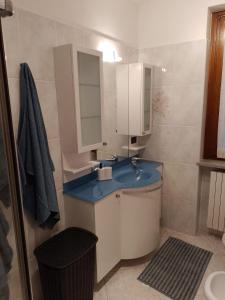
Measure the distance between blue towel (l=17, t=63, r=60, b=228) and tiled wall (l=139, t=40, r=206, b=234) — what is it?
1.43m

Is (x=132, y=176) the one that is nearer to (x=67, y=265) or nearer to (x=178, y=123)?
(x=178, y=123)

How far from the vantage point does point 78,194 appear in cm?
177

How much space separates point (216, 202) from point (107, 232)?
1232 millimetres

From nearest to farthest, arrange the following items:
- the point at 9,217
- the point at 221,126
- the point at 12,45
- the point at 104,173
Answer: the point at 9,217 < the point at 12,45 < the point at 104,173 < the point at 221,126

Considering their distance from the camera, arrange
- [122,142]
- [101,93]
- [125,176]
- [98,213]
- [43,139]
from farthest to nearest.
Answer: [122,142] → [125,176] → [101,93] → [98,213] → [43,139]

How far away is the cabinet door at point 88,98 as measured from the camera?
5.42ft

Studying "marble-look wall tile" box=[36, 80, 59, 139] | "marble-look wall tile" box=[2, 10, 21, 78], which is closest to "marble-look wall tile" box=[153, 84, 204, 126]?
"marble-look wall tile" box=[36, 80, 59, 139]

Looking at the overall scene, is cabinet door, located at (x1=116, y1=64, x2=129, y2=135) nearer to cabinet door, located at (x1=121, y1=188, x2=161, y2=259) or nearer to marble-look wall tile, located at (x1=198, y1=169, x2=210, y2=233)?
cabinet door, located at (x1=121, y1=188, x2=161, y2=259)

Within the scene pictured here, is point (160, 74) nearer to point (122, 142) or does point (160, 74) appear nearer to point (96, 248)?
point (122, 142)

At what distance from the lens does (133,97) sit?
238 centimetres

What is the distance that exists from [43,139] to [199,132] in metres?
1.56

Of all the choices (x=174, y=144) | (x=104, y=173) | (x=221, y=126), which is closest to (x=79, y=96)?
(x=104, y=173)

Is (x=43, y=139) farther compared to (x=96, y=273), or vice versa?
(x=96, y=273)

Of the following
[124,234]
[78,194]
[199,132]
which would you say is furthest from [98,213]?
[199,132]
